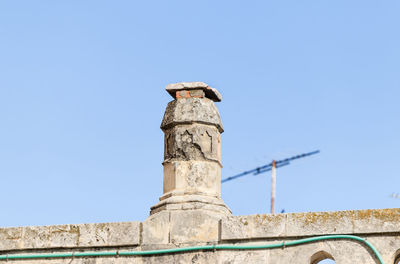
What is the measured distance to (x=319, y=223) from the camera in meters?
8.34

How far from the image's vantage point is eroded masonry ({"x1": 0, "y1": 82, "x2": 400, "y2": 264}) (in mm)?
8266

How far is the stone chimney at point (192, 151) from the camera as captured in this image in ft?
29.1

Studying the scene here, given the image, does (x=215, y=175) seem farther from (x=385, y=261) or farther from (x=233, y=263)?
(x=385, y=261)

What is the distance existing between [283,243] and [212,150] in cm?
118

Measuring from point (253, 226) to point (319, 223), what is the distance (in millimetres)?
562

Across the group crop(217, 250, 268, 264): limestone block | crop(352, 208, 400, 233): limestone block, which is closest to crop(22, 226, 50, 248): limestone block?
crop(217, 250, 268, 264): limestone block

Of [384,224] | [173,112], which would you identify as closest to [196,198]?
[173,112]

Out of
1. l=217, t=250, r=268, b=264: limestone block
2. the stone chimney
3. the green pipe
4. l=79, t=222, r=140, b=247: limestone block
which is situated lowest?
l=217, t=250, r=268, b=264: limestone block

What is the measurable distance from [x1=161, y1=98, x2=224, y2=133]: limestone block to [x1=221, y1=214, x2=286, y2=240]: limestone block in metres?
1.01

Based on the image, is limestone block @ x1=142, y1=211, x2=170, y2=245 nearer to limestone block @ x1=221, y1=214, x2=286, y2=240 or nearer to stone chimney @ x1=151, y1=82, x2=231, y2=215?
stone chimney @ x1=151, y1=82, x2=231, y2=215

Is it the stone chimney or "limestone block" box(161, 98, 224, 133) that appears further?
"limestone block" box(161, 98, 224, 133)

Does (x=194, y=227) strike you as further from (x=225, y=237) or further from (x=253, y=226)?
(x=253, y=226)

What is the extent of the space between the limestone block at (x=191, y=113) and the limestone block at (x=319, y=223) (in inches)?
51.5

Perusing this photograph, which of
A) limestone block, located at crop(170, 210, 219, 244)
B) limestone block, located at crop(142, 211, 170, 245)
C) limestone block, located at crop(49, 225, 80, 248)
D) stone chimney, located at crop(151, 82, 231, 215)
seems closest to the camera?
limestone block, located at crop(170, 210, 219, 244)
